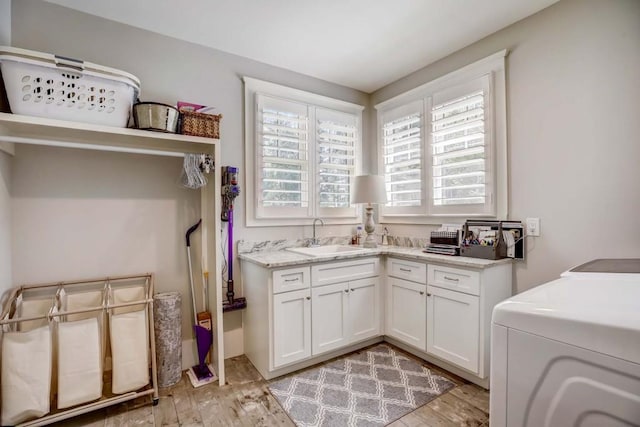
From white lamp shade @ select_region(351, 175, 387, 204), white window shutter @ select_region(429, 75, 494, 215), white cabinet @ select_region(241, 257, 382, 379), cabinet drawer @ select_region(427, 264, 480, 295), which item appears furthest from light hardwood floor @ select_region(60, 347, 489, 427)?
white lamp shade @ select_region(351, 175, 387, 204)

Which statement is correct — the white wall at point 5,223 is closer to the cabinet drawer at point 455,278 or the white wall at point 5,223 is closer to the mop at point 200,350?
the mop at point 200,350

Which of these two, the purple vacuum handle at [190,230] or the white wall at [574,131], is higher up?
the white wall at [574,131]

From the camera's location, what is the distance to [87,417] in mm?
1804

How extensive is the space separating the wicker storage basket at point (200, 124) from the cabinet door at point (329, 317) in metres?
1.40

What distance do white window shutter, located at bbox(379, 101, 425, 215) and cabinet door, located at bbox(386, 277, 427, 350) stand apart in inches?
31.8

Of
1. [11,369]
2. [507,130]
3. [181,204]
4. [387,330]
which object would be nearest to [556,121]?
[507,130]

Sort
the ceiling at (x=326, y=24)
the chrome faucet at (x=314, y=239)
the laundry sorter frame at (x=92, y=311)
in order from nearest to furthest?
the laundry sorter frame at (x=92, y=311)
the ceiling at (x=326, y=24)
the chrome faucet at (x=314, y=239)

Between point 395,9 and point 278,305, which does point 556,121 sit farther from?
point 278,305

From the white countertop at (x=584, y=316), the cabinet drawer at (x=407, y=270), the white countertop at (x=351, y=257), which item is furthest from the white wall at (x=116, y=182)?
the white countertop at (x=584, y=316)

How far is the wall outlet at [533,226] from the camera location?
2121 millimetres

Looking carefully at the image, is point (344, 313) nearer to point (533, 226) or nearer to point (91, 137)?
point (533, 226)

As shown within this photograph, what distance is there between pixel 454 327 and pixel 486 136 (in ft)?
4.97

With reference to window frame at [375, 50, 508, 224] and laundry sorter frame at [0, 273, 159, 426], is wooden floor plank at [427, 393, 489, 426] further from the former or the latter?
laundry sorter frame at [0, 273, 159, 426]

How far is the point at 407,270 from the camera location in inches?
99.7
